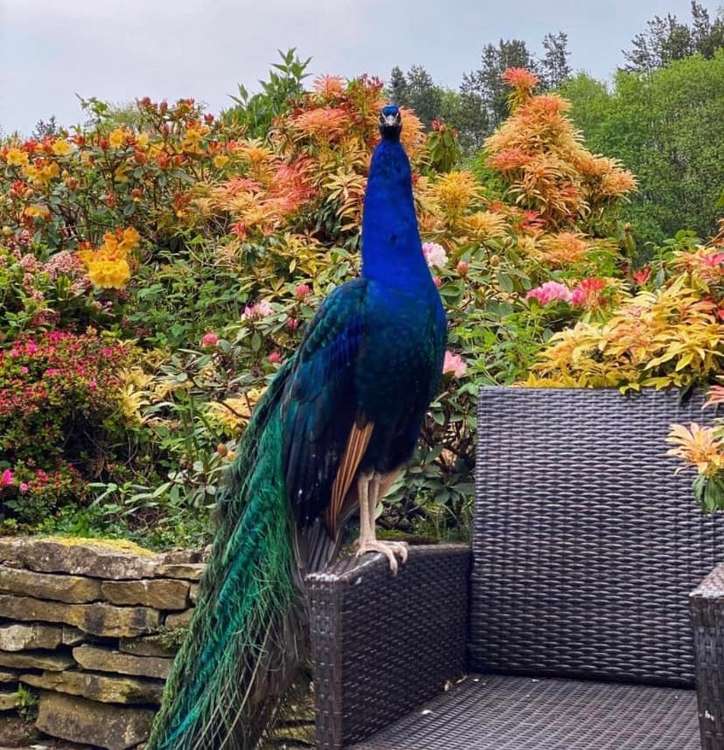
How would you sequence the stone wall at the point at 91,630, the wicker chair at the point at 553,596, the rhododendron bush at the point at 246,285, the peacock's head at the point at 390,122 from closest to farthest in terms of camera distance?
the wicker chair at the point at 553,596 < the peacock's head at the point at 390,122 < the stone wall at the point at 91,630 < the rhododendron bush at the point at 246,285

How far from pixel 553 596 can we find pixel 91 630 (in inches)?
52.3

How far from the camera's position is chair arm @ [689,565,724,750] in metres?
1.43

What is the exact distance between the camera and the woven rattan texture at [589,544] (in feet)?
7.17

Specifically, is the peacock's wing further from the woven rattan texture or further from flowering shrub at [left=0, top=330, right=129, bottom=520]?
flowering shrub at [left=0, top=330, right=129, bottom=520]

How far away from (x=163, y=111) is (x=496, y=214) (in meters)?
1.65

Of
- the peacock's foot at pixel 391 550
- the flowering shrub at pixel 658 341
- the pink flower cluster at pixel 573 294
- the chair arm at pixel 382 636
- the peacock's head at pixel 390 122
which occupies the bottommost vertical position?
the chair arm at pixel 382 636

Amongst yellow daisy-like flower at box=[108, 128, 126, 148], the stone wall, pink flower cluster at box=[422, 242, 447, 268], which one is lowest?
the stone wall

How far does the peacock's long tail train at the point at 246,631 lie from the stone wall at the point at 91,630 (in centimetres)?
68

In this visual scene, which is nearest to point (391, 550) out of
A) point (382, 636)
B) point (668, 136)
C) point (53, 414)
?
point (382, 636)

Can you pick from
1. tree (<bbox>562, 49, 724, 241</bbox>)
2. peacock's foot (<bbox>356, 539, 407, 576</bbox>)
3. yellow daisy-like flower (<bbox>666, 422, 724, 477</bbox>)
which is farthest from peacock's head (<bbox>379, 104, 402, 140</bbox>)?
tree (<bbox>562, 49, 724, 241</bbox>)

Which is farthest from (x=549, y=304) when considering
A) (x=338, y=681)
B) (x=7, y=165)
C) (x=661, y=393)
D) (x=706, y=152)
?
(x=706, y=152)

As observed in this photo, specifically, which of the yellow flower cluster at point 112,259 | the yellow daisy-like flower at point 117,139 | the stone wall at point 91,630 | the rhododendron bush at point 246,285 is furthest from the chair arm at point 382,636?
the yellow daisy-like flower at point 117,139

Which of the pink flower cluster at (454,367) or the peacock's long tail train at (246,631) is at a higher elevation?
the pink flower cluster at (454,367)

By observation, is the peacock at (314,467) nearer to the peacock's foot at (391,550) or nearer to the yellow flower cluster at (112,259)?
the peacock's foot at (391,550)
